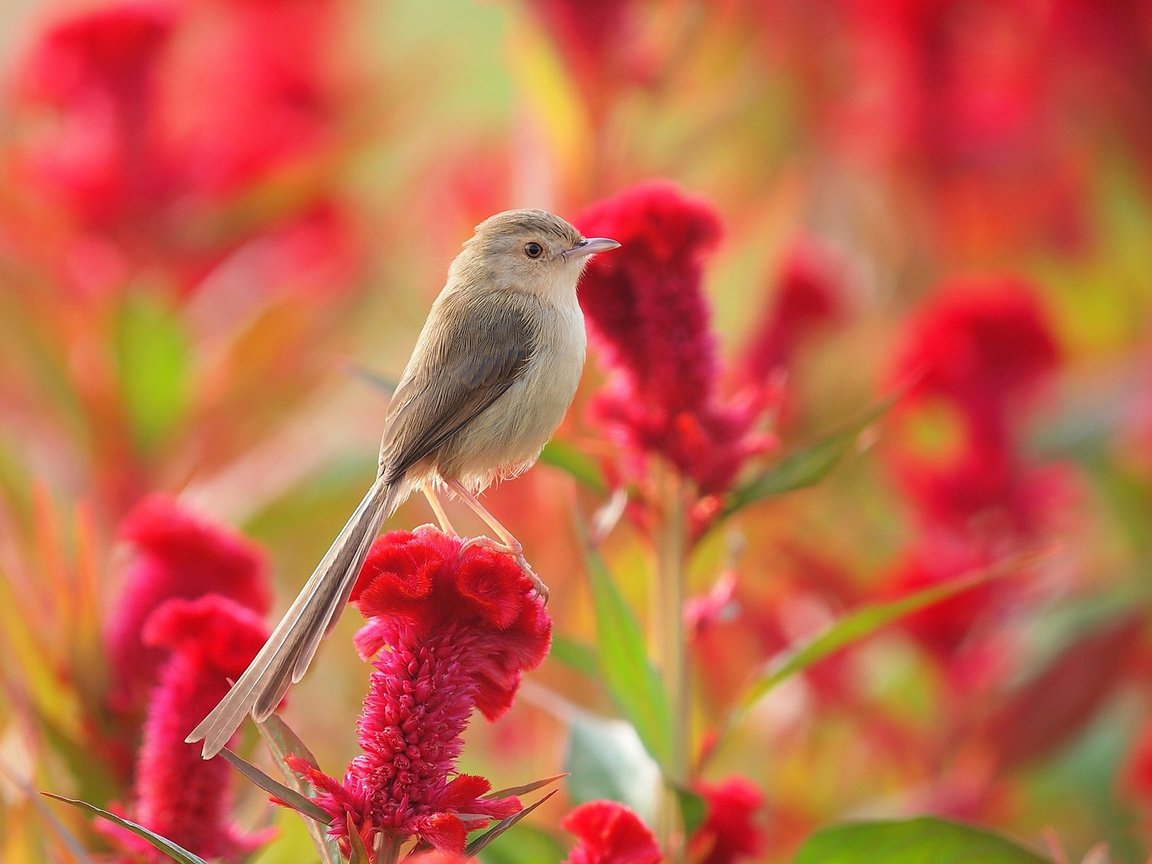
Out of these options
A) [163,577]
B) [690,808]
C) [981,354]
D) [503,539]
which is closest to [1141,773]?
[981,354]

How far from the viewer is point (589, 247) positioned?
121 cm

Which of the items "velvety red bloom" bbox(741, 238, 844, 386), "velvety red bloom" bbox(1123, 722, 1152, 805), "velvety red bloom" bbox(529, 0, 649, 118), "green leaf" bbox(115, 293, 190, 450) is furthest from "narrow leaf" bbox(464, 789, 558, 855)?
"velvety red bloom" bbox(529, 0, 649, 118)

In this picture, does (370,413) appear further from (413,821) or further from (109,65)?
(413,821)

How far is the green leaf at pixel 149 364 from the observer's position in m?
1.88

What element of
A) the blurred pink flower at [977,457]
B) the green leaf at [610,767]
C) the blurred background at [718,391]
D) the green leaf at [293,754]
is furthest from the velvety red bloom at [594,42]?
the green leaf at [293,754]

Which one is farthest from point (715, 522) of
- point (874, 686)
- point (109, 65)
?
point (109, 65)

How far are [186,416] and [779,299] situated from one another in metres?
0.90

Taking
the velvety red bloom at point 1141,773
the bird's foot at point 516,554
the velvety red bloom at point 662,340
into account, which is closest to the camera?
the bird's foot at point 516,554

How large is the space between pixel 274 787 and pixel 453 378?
0.41m

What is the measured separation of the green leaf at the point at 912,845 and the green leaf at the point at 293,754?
1.32ft

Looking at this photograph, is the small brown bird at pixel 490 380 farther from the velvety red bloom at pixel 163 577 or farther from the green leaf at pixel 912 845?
the green leaf at pixel 912 845

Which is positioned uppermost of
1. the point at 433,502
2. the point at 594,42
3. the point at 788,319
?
the point at 594,42

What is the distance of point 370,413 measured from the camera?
2602 mm

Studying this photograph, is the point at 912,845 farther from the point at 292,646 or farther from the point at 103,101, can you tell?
the point at 103,101
